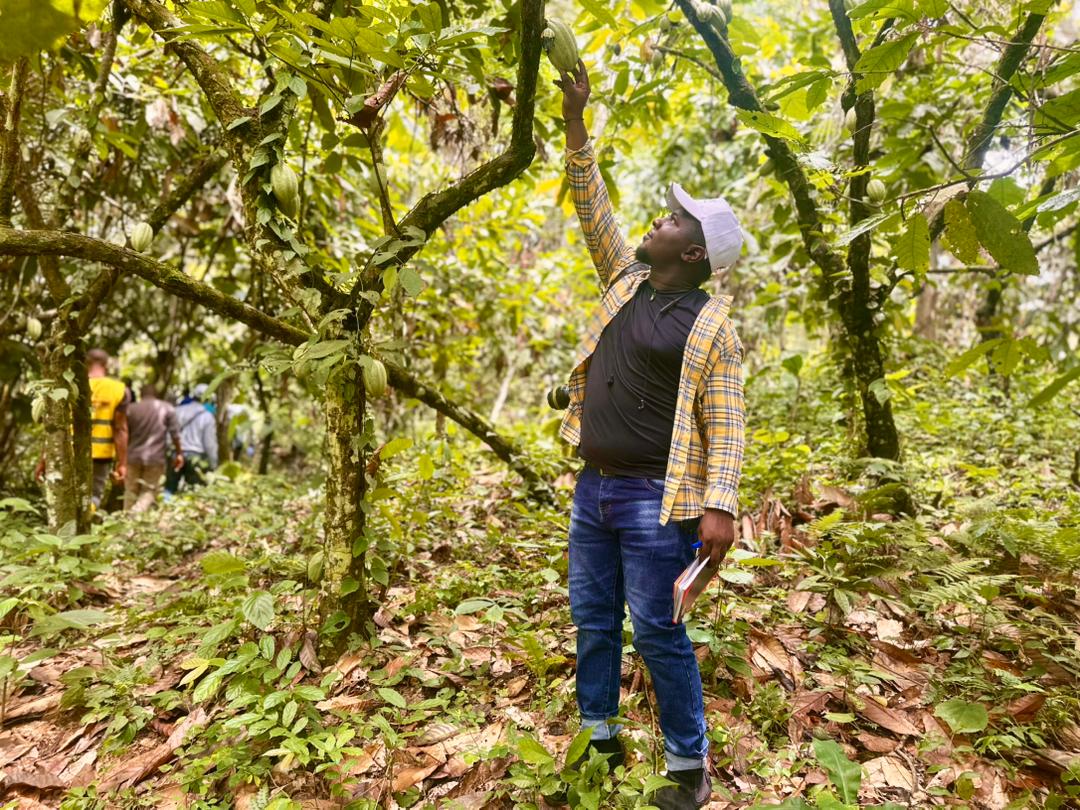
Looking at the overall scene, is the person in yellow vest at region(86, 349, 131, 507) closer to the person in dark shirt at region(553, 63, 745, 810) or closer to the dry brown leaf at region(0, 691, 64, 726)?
the dry brown leaf at region(0, 691, 64, 726)

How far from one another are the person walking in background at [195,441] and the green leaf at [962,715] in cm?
709

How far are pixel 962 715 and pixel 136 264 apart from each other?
3.00 meters

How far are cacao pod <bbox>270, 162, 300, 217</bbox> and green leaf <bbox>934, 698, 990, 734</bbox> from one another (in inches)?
101

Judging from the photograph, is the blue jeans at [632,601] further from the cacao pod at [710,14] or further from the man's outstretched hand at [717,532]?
the cacao pod at [710,14]

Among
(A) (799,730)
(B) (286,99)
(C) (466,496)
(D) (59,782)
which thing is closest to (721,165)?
(C) (466,496)

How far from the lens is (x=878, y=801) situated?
186cm

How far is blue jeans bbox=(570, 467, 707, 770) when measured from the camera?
6.02 feet

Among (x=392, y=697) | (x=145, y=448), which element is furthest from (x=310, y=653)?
(x=145, y=448)

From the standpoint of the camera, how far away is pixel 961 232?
149cm

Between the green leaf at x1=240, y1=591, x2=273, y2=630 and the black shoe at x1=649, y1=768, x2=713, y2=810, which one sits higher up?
the green leaf at x1=240, y1=591, x2=273, y2=630

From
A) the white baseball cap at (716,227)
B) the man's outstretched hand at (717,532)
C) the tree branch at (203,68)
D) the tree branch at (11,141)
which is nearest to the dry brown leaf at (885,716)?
the man's outstretched hand at (717,532)

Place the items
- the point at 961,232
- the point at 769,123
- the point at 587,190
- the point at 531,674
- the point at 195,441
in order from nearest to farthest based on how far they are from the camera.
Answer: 1. the point at 961,232
2. the point at 769,123
3. the point at 587,190
4. the point at 531,674
5. the point at 195,441

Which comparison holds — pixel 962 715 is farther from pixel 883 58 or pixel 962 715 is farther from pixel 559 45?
pixel 559 45

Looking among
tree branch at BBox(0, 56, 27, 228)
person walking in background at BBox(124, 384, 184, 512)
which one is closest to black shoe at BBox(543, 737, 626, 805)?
tree branch at BBox(0, 56, 27, 228)
